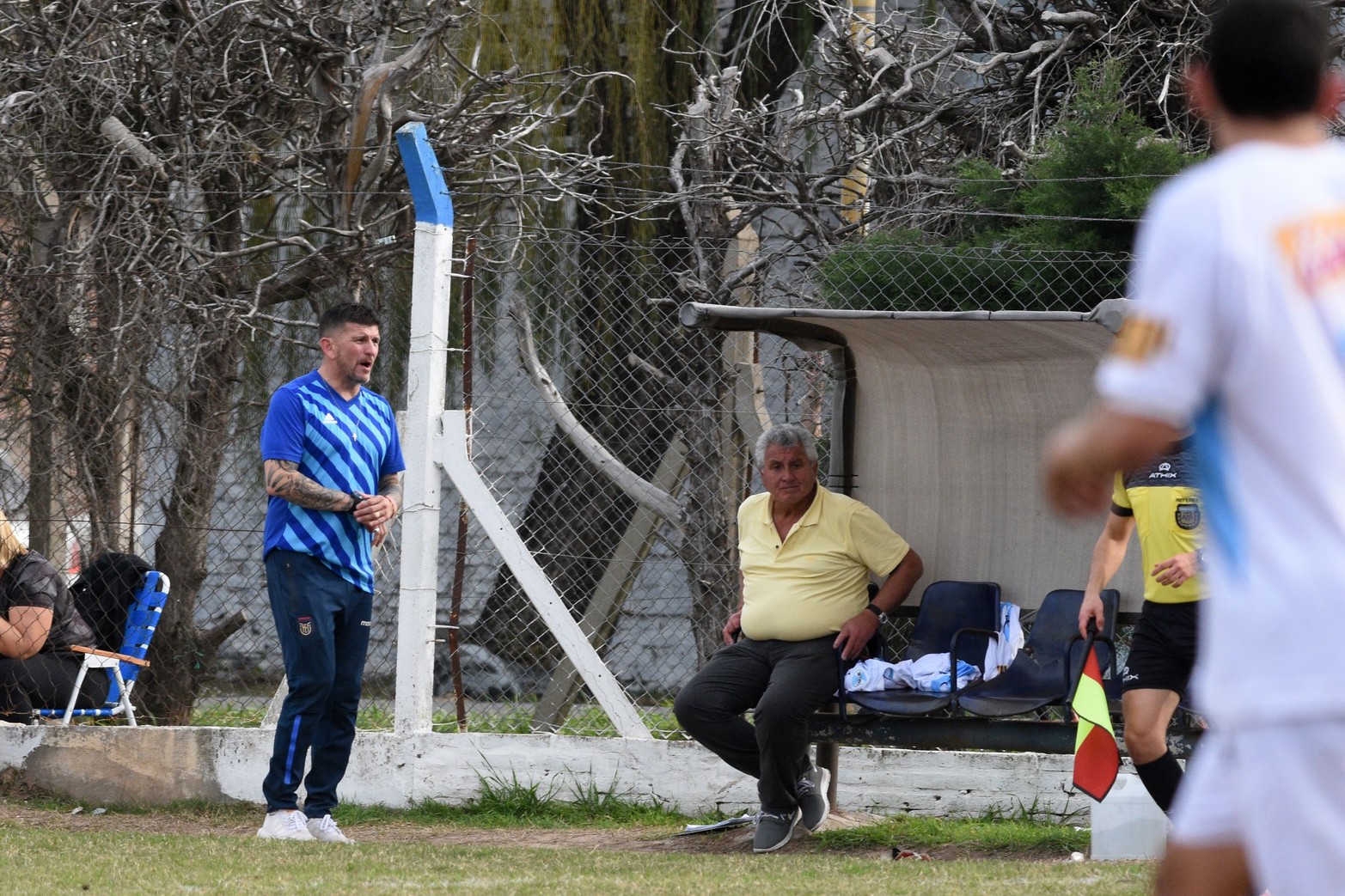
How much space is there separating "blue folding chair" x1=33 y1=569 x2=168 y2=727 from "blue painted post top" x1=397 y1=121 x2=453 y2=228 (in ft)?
6.89

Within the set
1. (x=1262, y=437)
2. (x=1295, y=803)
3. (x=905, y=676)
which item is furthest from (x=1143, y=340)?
(x=905, y=676)

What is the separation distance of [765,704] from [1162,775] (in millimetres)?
1580

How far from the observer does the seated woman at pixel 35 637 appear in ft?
22.6

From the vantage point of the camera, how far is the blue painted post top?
263 inches

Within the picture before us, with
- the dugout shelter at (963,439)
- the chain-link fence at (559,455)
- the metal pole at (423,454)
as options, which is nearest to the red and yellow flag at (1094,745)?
the dugout shelter at (963,439)

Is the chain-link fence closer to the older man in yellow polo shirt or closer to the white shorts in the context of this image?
the older man in yellow polo shirt

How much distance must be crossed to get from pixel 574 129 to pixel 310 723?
17.1 feet

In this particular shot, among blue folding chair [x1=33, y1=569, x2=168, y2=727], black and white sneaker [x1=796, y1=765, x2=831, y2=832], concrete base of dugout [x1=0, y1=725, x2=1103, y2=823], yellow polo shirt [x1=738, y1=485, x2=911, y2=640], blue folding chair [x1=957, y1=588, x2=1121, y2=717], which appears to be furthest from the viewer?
blue folding chair [x1=33, y1=569, x2=168, y2=727]

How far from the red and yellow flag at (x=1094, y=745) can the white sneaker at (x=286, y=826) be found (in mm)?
2847

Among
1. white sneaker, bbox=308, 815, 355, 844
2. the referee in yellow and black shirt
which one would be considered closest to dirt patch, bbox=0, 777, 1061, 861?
white sneaker, bbox=308, 815, 355, 844

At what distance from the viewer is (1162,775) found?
4.78 meters

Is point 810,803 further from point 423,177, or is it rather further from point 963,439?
point 423,177

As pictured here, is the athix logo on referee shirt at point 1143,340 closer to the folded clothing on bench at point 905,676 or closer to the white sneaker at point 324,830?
the folded clothing on bench at point 905,676

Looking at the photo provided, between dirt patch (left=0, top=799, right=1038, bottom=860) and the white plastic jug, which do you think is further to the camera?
dirt patch (left=0, top=799, right=1038, bottom=860)
